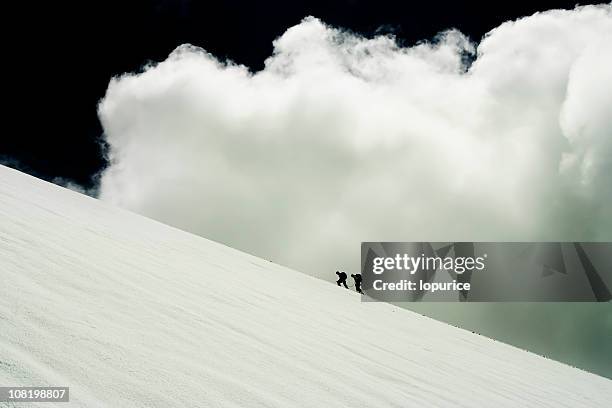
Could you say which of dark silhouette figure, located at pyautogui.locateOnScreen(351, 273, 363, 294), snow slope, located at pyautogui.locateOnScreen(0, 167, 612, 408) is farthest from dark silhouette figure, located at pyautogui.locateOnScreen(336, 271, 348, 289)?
snow slope, located at pyautogui.locateOnScreen(0, 167, 612, 408)

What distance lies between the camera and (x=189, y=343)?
8.41 feet

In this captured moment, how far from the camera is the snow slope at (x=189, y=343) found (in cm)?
183

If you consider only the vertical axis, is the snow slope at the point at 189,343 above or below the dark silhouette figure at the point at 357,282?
below

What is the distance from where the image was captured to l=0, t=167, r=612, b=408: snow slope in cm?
183

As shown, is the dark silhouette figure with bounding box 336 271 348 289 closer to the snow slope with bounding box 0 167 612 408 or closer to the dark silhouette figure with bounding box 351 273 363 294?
the dark silhouette figure with bounding box 351 273 363 294

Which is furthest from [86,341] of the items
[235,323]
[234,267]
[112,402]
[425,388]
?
[234,267]

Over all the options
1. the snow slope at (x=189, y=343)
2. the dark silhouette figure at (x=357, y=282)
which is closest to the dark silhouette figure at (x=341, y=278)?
the dark silhouette figure at (x=357, y=282)

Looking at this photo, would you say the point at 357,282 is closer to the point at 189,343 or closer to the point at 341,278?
the point at 341,278

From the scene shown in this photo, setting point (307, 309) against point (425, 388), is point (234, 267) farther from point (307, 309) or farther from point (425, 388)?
point (425, 388)

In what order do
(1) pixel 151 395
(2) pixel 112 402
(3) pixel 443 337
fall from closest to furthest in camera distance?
(2) pixel 112 402 < (1) pixel 151 395 < (3) pixel 443 337

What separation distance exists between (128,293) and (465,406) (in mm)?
2526

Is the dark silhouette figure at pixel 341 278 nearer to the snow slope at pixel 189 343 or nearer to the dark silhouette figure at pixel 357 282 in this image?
the dark silhouette figure at pixel 357 282

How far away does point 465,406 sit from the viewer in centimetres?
310

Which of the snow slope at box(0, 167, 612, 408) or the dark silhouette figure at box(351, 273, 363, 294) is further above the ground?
the dark silhouette figure at box(351, 273, 363, 294)
